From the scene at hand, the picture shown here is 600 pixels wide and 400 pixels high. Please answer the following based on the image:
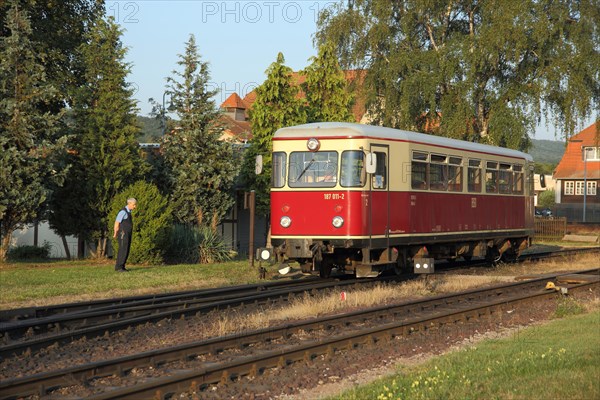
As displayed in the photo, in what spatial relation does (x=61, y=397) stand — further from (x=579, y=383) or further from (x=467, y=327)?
(x=467, y=327)

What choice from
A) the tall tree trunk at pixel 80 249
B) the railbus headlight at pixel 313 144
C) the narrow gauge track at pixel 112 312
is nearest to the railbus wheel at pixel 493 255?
the narrow gauge track at pixel 112 312

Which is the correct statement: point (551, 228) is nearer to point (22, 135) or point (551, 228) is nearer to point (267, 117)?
point (267, 117)

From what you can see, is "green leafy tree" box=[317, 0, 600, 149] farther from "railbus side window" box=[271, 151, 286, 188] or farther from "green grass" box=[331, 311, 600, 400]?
"green grass" box=[331, 311, 600, 400]

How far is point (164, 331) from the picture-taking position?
12.3m

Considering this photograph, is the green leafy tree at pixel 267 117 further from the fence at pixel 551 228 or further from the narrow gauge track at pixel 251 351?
the fence at pixel 551 228

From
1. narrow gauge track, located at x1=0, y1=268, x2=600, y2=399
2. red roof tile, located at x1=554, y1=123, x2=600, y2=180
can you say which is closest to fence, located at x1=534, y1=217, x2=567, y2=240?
narrow gauge track, located at x1=0, y1=268, x2=600, y2=399

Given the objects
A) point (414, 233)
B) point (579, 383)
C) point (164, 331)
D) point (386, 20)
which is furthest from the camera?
point (386, 20)

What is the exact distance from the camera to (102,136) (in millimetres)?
23766

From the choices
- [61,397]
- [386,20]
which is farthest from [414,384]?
[386,20]

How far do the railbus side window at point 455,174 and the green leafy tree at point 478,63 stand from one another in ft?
54.7

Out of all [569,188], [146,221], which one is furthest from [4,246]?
[569,188]

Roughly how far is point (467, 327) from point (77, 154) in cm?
1411

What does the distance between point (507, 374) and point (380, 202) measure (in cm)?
879

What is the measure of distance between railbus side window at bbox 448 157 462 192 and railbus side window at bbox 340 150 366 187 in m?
3.62
